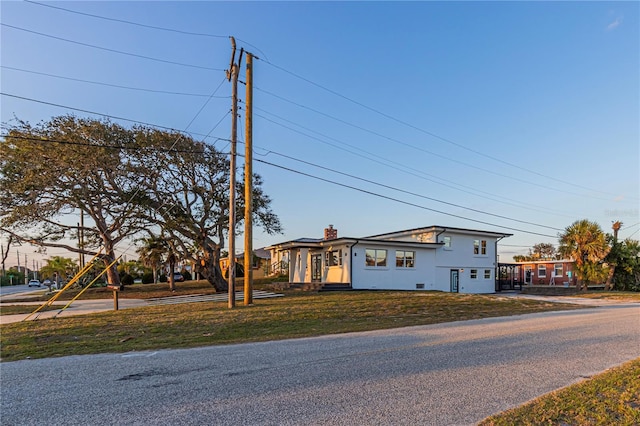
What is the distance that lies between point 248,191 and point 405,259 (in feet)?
47.7

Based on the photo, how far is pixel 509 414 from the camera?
4.20 meters

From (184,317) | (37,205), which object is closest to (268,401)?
(184,317)

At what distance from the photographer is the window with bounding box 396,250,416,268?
25.7 metres

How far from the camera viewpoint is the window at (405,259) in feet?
84.4

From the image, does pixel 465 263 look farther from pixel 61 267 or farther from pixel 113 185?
pixel 61 267

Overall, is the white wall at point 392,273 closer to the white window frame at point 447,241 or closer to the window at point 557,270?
the white window frame at point 447,241

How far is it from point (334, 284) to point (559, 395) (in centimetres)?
1851

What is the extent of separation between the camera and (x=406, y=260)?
2603 cm

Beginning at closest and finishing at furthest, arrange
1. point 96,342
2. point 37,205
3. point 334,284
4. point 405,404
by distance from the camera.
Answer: point 405,404, point 96,342, point 37,205, point 334,284

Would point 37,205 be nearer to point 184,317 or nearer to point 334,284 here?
point 184,317

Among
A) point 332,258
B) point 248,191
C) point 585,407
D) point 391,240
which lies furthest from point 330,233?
point 585,407

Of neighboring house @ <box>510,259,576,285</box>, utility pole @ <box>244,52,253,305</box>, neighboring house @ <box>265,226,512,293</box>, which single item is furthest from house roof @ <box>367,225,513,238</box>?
utility pole @ <box>244,52,253,305</box>

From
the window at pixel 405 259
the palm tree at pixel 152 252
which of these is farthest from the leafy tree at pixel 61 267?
the window at pixel 405 259

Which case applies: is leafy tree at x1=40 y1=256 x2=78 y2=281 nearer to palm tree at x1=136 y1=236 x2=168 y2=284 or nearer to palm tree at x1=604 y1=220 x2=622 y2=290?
palm tree at x1=136 y1=236 x2=168 y2=284
